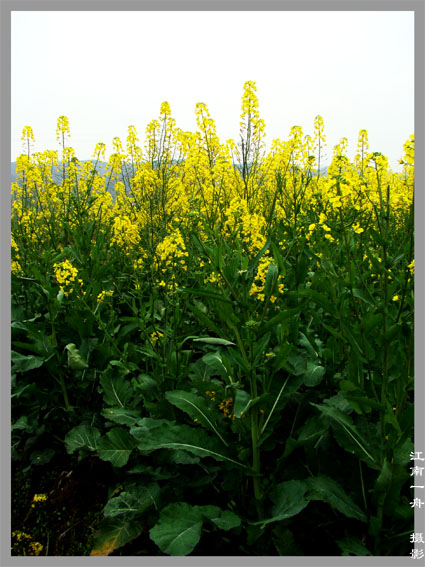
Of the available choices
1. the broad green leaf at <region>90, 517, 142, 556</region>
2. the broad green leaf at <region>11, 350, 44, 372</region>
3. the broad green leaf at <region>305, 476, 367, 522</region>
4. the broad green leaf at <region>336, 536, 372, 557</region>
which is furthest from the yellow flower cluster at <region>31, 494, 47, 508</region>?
the broad green leaf at <region>336, 536, 372, 557</region>

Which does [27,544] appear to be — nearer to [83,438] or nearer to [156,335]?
[83,438]

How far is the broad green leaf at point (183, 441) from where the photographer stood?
2.01 meters

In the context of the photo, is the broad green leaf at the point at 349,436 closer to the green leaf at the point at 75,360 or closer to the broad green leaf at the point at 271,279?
the broad green leaf at the point at 271,279

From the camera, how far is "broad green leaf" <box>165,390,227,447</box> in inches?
84.4

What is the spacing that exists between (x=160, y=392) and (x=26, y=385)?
114cm

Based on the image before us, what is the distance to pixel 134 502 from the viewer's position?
2.15 m

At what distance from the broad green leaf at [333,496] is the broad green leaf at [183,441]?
367 mm

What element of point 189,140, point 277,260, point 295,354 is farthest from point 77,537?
point 189,140

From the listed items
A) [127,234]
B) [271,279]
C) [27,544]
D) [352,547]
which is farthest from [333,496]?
[127,234]

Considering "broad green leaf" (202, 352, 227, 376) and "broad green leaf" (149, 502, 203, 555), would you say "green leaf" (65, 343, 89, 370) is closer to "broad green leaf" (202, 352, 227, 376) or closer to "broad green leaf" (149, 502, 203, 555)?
"broad green leaf" (202, 352, 227, 376)

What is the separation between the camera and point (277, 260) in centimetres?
195

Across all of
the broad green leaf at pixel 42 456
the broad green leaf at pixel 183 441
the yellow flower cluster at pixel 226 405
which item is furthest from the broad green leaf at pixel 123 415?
the broad green leaf at pixel 42 456

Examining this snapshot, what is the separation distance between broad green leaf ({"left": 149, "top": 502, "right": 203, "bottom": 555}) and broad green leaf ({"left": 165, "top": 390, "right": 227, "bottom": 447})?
383mm

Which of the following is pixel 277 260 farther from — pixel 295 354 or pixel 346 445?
pixel 346 445
